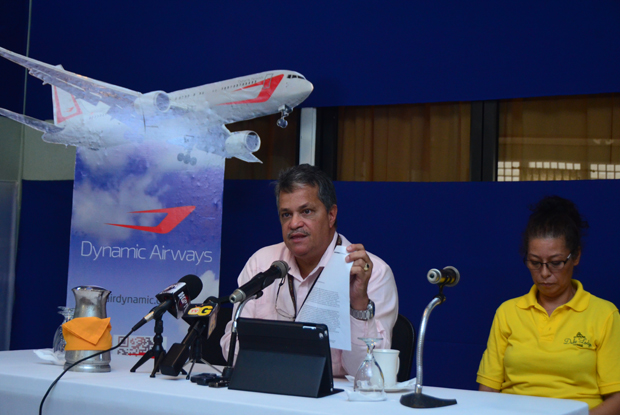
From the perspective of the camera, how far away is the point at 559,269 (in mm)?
2449

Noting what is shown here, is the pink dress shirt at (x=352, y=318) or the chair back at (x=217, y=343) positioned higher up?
the pink dress shirt at (x=352, y=318)

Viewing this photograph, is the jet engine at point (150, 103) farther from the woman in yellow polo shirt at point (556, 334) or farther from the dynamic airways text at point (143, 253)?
the woman in yellow polo shirt at point (556, 334)

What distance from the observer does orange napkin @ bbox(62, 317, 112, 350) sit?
2059 mm

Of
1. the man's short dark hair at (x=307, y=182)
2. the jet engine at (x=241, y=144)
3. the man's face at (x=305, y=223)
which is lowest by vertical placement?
the man's face at (x=305, y=223)

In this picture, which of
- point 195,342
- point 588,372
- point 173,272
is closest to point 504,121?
point 588,372

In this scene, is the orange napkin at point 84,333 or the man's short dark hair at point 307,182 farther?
the man's short dark hair at point 307,182

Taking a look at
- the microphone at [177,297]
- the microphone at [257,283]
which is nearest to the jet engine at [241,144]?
the microphone at [177,297]

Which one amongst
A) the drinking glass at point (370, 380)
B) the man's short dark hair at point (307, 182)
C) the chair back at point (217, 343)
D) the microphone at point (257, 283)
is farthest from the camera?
the chair back at point (217, 343)

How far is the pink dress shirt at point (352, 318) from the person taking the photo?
2166 mm

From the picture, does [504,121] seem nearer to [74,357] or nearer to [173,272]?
[173,272]

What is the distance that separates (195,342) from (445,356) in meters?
1.98

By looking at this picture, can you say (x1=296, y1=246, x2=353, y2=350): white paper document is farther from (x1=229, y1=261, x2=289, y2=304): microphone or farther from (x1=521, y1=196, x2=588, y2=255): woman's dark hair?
(x1=521, y1=196, x2=588, y2=255): woman's dark hair

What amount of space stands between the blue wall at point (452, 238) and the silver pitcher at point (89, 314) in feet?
5.65

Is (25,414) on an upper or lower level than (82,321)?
lower
